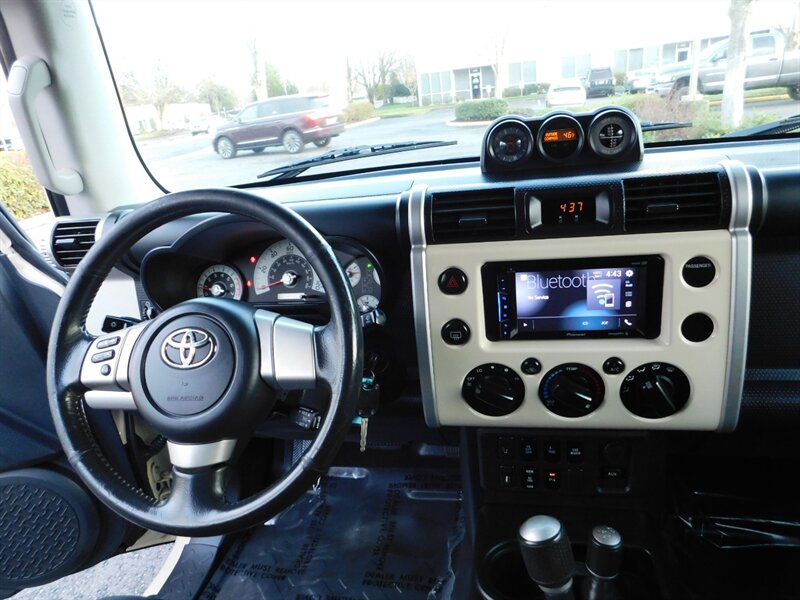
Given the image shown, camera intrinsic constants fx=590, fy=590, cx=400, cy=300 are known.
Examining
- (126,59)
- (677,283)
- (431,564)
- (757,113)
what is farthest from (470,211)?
(126,59)

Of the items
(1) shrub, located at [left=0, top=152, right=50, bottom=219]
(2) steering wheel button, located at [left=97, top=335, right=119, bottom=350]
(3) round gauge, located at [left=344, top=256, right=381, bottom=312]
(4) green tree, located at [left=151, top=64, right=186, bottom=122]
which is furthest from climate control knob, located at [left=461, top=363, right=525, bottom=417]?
(1) shrub, located at [left=0, top=152, right=50, bottom=219]

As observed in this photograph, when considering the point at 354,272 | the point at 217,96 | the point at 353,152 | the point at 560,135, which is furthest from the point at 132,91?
the point at 560,135

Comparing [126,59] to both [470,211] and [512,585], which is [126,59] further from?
[512,585]

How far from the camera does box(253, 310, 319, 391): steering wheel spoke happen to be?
1.14m

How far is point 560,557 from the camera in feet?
3.89

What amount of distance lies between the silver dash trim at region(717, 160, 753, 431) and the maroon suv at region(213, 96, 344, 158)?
1136 mm

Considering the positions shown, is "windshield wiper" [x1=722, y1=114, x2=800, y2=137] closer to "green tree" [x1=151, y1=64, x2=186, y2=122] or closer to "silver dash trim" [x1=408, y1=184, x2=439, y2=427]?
"silver dash trim" [x1=408, y1=184, x2=439, y2=427]

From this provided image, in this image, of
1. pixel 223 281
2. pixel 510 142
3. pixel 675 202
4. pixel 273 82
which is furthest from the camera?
pixel 273 82

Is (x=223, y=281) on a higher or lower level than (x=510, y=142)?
lower

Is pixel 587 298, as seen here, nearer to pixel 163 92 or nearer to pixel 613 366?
pixel 613 366

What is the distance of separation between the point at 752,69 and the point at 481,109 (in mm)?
731

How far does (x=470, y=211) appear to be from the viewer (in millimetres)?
1367

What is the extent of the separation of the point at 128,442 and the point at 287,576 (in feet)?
2.23

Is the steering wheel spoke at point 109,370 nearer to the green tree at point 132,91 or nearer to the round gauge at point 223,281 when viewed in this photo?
the round gauge at point 223,281
